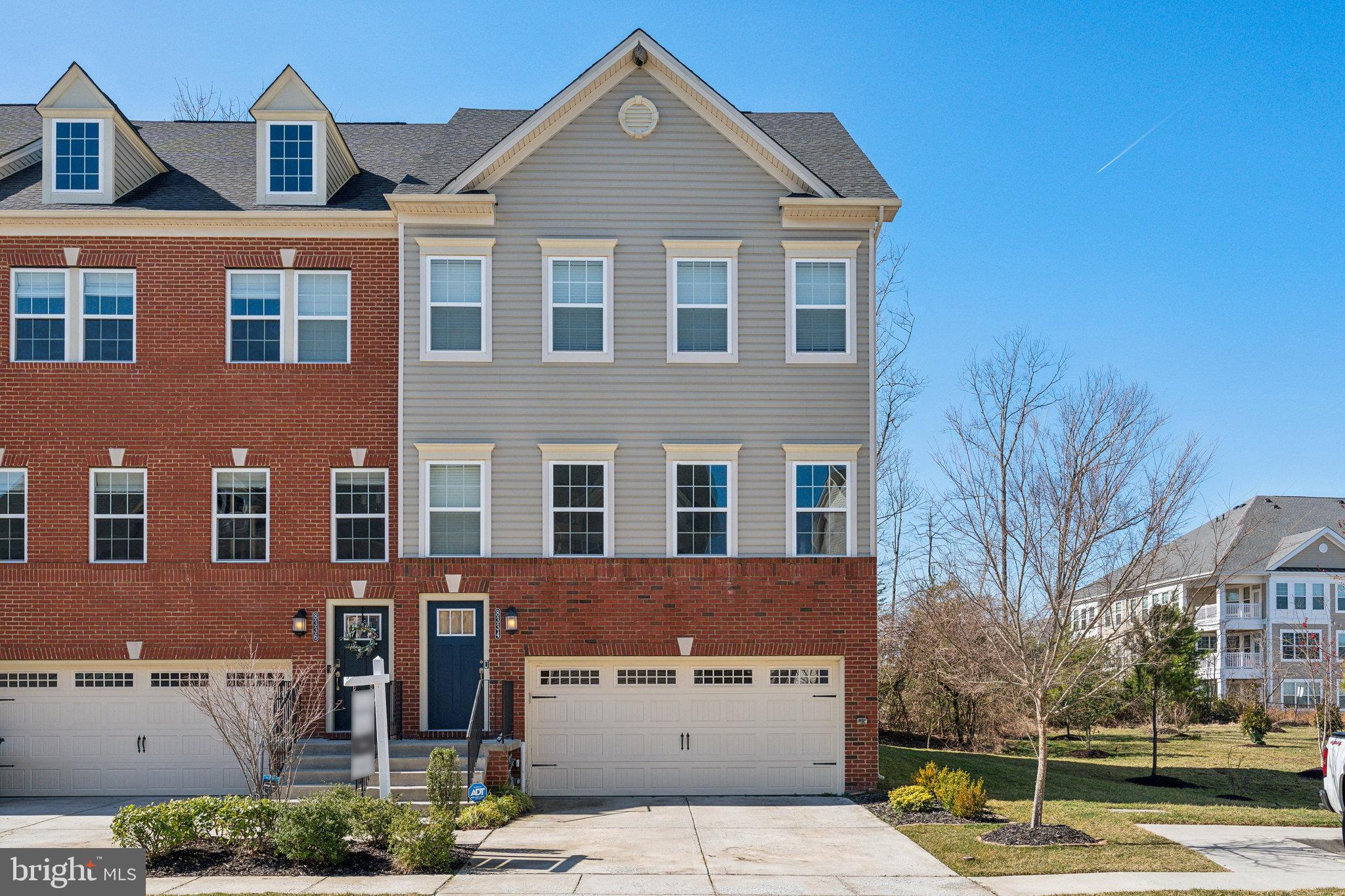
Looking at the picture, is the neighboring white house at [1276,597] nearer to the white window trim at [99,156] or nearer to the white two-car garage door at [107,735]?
A: the white two-car garage door at [107,735]

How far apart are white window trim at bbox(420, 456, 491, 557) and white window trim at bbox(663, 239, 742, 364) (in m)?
3.41

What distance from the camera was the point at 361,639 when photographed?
58.6ft

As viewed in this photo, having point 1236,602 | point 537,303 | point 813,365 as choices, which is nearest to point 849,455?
point 813,365

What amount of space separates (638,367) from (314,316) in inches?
212

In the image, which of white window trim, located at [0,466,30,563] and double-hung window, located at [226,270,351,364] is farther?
double-hung window, located at [226,270,351,364]

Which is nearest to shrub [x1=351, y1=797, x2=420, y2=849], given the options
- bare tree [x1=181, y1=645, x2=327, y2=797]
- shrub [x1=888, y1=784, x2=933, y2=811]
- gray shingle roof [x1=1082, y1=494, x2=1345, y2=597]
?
bare tree [x1=181, y1=645, x2=327, y2=797]

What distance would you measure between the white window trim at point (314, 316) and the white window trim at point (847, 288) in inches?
278

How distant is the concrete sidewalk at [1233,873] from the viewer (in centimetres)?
1111

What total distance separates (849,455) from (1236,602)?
1527 inches

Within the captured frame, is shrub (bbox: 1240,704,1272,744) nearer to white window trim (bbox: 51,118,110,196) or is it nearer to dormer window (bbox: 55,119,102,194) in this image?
white window trim (bbox: 51,118,110,196)

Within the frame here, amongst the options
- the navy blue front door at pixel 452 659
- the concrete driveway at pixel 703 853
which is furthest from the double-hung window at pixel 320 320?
the concrete driveway at pixel 703 853

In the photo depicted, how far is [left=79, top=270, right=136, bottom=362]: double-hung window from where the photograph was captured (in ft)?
59.8

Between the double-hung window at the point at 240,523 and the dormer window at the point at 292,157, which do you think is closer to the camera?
the double-hung window at the point at 240,523

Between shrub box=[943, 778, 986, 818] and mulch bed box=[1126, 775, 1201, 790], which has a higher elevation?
shrub box=[943, 778, 986, 818]
